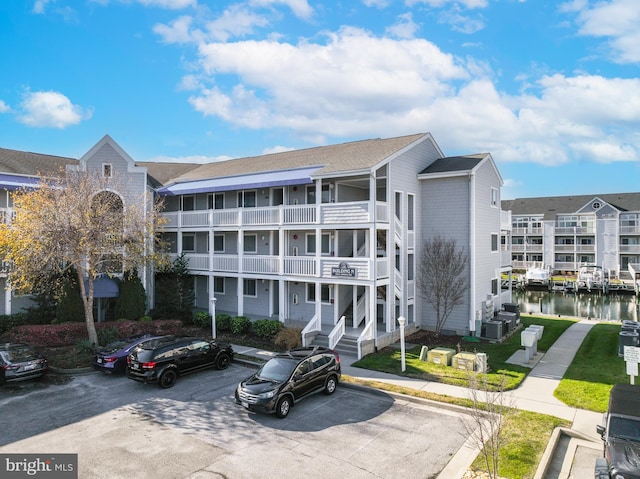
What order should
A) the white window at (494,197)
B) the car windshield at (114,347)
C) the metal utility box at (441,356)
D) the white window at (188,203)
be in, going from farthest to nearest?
the white window at (188,203)
the white window at (494,197)
the metal utility box at (441,356)
the car windshield at (114,347)

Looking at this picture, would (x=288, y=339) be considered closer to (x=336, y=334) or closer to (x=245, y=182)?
(x=336, y=334)

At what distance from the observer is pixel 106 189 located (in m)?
22.2

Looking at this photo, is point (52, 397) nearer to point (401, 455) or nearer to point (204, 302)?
point (401, 455)

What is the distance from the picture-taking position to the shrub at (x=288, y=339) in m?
20.7

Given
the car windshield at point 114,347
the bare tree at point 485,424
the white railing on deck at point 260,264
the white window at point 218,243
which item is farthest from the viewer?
the white window at point 218,243

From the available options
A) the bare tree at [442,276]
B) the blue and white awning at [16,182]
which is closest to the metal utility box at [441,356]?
the bare tree at [442,276]

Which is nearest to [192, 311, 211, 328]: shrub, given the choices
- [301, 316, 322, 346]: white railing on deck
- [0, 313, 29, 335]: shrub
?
[301, 316, 322, 346]: white railing on deck

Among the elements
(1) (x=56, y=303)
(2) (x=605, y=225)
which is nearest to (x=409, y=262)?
(1) (x=56, y=303)

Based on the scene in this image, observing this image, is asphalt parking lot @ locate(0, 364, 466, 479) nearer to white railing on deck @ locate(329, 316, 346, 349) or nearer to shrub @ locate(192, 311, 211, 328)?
white railing on deck @ locate(329, 316, 346, 349)

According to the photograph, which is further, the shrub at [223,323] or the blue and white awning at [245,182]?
the shrub at [223,323]

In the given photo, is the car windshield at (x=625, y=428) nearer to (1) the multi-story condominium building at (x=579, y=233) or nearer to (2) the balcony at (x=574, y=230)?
(1) the multi-story condominium building at (x=579, y=233)

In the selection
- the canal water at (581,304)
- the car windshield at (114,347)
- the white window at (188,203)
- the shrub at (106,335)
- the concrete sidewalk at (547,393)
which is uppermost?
the white window at (188,203)

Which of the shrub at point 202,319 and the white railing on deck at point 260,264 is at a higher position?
the white railing on deck at point 260,264

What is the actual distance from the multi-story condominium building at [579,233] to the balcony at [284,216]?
51.8m
